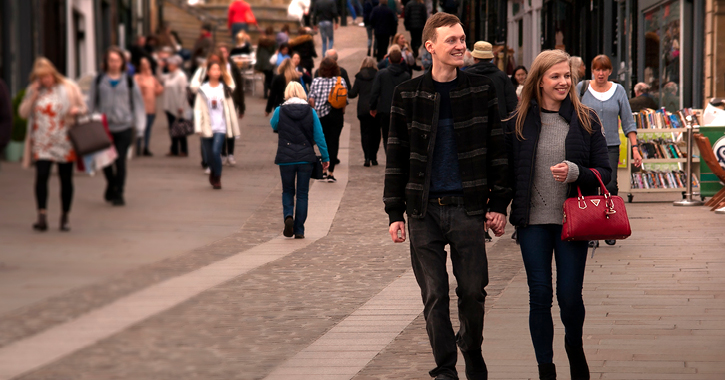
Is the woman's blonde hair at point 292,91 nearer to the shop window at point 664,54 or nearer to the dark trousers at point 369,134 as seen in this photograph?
the dark trousers at point 369,134

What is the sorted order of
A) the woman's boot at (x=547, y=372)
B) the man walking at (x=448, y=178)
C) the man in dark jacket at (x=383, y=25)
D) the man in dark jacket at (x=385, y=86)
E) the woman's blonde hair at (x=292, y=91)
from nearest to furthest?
the woman's blonde hair at (x=292, y=91)
the man walking at (x=448, y=178)
the woman's boot at (x=547, y=372)
the man in dark jacket at (x=385, y=86)
the man in dark jacket at (x=383, y=25)

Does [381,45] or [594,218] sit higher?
[381,45]

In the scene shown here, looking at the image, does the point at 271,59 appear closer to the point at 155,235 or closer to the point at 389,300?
the point at 155,235

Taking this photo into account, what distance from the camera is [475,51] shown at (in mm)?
8859

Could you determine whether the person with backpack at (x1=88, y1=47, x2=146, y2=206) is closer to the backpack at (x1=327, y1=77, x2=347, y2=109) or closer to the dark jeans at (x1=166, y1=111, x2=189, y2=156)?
the dark jeans at (x1=166, y1=111, x2=189, y2=156)

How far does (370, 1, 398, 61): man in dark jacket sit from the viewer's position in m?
23.2

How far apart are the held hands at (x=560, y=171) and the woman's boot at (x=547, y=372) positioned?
79cm

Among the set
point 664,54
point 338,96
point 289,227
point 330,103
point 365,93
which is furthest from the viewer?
point 664,54

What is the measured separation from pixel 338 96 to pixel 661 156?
4355 mm

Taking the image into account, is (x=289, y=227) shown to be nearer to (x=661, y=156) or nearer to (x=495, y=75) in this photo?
(x=495, y=75)

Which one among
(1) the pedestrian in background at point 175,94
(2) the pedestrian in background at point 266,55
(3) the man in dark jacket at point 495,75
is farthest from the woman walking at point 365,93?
(1) the pedestrian in background at point 175,94

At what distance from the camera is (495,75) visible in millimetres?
8742

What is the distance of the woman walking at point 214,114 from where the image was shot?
1.30 m

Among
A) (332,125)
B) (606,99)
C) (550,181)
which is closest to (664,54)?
(332,125)
